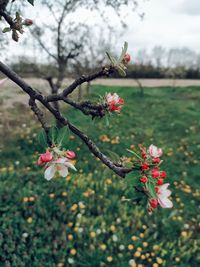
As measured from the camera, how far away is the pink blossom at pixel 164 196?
1885 mm

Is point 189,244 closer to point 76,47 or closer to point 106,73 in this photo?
point 106,73

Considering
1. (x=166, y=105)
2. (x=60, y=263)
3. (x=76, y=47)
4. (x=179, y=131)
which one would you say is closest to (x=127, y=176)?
(x=60, y=263)

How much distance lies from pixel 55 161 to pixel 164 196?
1.67 feet

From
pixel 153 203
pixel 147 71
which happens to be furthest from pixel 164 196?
pixel 147 71

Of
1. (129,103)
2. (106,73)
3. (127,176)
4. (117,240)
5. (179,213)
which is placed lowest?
(129,103)

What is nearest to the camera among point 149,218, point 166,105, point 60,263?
point 60,263

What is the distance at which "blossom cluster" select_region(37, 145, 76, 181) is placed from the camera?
1.78 meters

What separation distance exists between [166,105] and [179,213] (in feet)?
28.5

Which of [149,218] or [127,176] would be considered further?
[149,218]

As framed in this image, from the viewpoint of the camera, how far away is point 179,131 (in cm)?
1153

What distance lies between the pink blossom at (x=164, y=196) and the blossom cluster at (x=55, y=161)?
0.42 meters

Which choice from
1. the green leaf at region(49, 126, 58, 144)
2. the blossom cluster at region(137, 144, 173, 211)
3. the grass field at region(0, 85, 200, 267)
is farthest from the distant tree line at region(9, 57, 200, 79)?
the blossom cluster at region(137, 144, 173, 211)

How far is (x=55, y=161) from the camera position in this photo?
1.81 meters

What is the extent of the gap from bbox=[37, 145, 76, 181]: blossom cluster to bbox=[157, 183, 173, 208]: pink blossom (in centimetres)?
42
